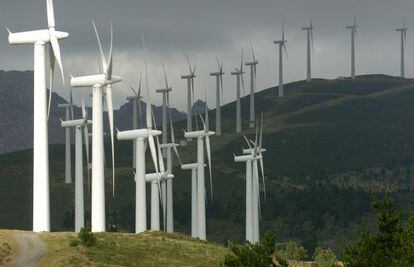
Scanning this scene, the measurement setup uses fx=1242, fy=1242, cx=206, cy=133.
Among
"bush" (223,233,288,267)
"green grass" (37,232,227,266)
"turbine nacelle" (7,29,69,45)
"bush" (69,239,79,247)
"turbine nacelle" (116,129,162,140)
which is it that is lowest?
"green grass" (37,232,227,266)

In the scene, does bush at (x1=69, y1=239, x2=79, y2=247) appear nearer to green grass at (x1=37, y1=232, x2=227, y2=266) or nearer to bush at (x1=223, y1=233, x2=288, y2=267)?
green grass at (x1=37, y1=232, x2=227, y2=266)

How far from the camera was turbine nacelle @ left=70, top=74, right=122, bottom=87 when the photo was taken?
12156 cm

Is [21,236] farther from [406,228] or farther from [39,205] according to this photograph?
[406,228]

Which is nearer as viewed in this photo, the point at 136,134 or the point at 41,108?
the point at 41,108

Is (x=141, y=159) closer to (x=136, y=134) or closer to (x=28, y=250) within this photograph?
(x=136, y=134)

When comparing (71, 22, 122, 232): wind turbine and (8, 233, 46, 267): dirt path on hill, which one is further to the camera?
(71, 22, 122, 232): wind turbine

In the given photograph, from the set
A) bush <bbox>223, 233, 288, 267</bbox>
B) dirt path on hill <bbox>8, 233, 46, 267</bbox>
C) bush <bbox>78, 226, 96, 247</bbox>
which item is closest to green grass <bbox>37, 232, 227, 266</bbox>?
bush <bbox>78, 226, 96, 247</bbox>

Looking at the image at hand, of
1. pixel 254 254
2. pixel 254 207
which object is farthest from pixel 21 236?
pixel 254 207

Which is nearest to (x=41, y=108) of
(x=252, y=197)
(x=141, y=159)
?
(x=141, y=159)

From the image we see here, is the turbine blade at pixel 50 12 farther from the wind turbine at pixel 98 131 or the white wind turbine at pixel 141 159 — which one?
the white wind turbine at pixel 141 159

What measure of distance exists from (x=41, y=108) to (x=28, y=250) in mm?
12525

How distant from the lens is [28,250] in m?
107

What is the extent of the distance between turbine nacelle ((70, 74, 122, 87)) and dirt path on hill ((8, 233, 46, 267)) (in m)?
17.0

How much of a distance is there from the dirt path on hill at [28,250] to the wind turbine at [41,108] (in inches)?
63.3
